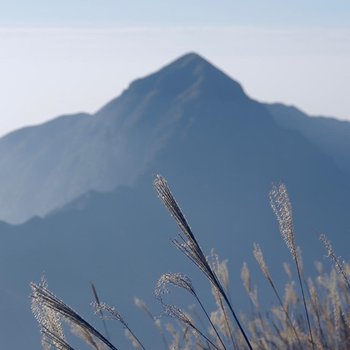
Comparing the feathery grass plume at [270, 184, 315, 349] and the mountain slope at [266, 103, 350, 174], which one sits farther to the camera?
the mountain slope at [266, 103, 350, 174]

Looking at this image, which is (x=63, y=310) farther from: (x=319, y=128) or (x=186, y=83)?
(x=319, y=128)

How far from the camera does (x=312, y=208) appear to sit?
4705 inches

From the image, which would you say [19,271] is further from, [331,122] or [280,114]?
[331,122]

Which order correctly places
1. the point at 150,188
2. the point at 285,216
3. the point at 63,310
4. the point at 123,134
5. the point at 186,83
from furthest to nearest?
the point at 186,83 < the point at 123,134 < the point at 150,188 < the point at 285,216 < the point at 63,310

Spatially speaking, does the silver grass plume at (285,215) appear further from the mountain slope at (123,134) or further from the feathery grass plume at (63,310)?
the mountain slope at (123,134)

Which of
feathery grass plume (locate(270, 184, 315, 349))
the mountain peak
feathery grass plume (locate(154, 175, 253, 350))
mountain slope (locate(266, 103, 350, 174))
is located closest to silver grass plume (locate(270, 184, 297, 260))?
feathery grass plume (locate(270, 184, 315, 349))

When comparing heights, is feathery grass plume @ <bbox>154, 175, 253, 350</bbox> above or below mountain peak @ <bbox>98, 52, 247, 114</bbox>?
below

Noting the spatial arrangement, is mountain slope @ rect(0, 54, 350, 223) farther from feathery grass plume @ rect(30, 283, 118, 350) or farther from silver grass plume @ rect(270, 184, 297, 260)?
feathery grass plume @ rect(30, 283, 118, 350)

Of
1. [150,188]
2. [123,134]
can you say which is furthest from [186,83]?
[150,188]

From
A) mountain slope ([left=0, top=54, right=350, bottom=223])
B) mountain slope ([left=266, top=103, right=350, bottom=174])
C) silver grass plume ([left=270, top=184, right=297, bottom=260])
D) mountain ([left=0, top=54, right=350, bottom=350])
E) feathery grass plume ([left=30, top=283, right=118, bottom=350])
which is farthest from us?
mountain slope ([left=266, top=103, right=350, bottom=174])

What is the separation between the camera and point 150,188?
115m

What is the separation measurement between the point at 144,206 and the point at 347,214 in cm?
3104

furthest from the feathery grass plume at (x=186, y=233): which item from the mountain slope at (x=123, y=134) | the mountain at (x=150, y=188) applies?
the mountain slope at (x=123, y=134)

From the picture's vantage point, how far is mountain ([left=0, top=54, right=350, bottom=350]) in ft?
295
